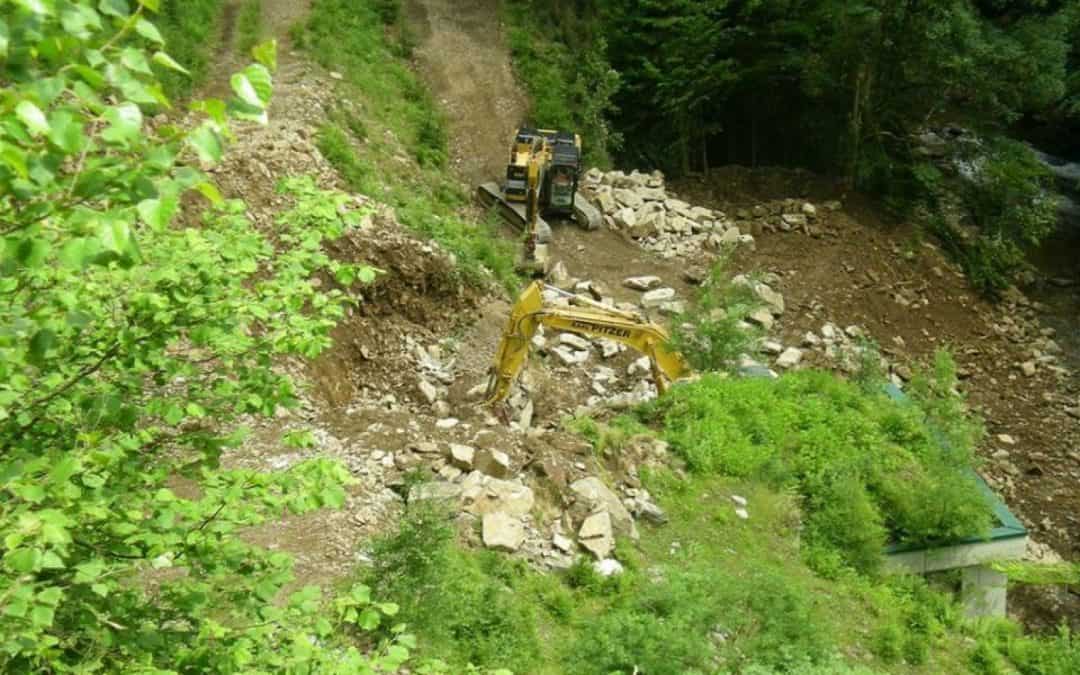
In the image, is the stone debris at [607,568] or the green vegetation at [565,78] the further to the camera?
the green vegetation at [565,78]

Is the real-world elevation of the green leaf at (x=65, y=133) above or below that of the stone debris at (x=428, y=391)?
above

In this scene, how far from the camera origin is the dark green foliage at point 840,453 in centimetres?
1091

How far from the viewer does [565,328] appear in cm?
1203

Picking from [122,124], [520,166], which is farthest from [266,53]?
[520,166]

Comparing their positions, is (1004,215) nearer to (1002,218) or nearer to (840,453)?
(1002,218)

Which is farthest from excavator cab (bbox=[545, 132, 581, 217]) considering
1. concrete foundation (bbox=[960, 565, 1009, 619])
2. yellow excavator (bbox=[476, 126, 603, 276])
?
concrete foundation (bbox=[960, 565, 1009, 619])

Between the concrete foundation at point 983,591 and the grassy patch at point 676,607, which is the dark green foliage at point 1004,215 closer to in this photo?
the concrete foundation at point 983,591

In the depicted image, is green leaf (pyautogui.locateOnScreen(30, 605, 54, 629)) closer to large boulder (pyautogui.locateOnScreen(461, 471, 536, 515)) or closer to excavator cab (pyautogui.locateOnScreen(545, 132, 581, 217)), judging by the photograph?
large boulder (pyautogui.locateOnScreen(461, 471, 536, 515))

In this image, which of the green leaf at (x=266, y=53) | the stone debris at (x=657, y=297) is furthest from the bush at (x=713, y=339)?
the green leaf at (x=266, y=53)

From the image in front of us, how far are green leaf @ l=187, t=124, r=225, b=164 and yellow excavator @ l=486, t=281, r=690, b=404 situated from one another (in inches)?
369

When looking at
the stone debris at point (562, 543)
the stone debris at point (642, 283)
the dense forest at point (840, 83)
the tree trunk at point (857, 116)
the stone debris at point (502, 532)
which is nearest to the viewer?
the stone debris at point (502, 532)

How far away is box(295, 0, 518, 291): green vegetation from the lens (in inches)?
588

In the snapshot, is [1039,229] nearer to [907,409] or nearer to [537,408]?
[907,409]

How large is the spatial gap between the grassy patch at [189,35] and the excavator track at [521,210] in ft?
18.2
